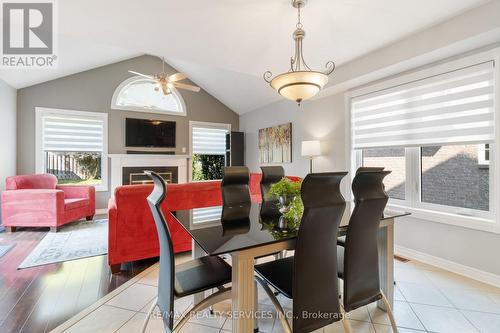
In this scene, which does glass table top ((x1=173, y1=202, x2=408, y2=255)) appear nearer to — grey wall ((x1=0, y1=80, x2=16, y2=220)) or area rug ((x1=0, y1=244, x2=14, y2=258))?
area rug ((x1=0, y1=244, x2=14, y2=258))

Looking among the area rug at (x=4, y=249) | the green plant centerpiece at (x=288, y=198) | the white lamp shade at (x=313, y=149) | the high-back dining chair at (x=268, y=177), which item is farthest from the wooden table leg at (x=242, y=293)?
the area rug at (x=4, y=249)

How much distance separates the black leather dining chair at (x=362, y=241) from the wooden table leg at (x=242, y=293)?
557 mm

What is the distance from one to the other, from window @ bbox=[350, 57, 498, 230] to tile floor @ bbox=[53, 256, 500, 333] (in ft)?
2.45

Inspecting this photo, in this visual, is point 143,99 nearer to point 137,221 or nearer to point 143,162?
point 143,162

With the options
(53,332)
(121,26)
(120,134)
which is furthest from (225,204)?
(120,134)

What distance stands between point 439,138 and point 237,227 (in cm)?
262

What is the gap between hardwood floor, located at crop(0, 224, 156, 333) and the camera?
171cm

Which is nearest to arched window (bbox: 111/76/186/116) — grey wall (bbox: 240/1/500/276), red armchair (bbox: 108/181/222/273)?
grey wall (bbox: 240/1/500/276)

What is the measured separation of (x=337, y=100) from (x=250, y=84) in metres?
2.07

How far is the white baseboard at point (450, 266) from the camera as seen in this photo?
88.2 inches

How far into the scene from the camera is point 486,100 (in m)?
2.31

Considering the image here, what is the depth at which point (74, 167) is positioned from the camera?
16.8ft

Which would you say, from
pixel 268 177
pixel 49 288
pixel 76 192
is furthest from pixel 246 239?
pixel 76 192

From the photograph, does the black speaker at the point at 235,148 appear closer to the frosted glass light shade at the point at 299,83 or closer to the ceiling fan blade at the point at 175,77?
the ceiling fan blade at the point at 175,77
